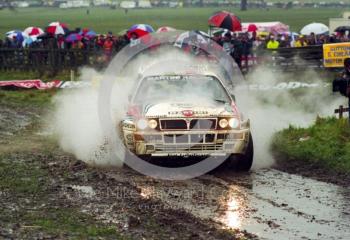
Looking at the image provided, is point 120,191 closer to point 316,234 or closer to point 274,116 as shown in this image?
point 316,234

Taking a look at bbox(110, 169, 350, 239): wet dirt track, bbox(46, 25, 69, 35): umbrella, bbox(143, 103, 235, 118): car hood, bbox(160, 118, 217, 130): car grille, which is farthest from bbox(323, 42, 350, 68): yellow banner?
bbox(160, 118, 217, 130): car grille

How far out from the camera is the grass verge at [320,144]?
11.7 meters

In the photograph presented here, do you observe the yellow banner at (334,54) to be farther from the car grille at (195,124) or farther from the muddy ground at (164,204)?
the car grille at (195,124)

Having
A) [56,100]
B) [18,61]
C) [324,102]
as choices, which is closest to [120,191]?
[324,102]

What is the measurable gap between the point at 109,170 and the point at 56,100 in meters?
11.9

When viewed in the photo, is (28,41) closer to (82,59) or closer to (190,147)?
(82,59)

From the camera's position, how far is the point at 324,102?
1970 centimetres

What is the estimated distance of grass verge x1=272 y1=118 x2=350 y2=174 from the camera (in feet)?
38.3

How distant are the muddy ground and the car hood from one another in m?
0.88

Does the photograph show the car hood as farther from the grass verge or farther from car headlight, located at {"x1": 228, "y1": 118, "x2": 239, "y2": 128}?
the grass verge

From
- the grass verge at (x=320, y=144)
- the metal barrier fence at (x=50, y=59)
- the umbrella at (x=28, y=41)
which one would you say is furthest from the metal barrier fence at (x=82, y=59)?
the grass verge at (x=320, y=144)

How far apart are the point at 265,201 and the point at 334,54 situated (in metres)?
18.7

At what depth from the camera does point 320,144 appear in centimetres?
1260

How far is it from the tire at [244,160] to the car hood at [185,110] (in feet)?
1.85
